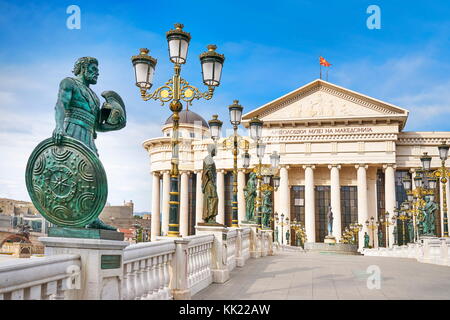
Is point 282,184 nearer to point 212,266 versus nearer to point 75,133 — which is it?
point 212,266

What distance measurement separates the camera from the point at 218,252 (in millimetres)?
10797

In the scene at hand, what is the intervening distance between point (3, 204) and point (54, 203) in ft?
167

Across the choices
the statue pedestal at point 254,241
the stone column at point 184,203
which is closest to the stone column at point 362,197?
the stone column at point 184,203

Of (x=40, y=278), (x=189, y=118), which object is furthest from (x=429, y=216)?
(x=189, y=118)

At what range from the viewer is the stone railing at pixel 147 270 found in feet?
17.2

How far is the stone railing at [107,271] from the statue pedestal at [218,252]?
866mm

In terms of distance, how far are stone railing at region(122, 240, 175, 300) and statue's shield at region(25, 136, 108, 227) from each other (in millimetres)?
1092

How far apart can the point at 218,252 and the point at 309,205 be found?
4647 centimetres

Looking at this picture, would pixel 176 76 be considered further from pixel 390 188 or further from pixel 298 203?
pixel 298 203

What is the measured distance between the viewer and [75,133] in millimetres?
4414

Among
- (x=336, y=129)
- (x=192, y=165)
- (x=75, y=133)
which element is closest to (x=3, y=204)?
(x=192, y=165)

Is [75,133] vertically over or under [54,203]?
over
